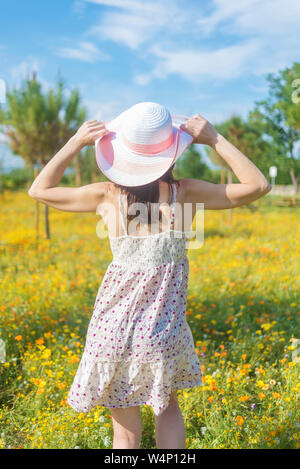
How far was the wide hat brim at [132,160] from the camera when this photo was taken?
1.68 metres

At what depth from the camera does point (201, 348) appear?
11.0 ft

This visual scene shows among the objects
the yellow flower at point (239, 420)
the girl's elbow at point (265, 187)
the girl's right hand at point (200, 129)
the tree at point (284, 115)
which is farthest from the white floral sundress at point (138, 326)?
the tree at point (284, 115)

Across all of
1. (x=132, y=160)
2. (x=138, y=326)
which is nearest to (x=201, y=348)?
(x=138, y=326)

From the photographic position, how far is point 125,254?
68.5 inches

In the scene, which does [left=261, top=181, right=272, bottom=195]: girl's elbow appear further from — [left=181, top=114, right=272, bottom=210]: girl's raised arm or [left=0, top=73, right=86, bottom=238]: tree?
[left=0, top=73, right=86, bottom=238]: tree

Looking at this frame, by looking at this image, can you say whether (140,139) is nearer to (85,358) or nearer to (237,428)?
(85,358)

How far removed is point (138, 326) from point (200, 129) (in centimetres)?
88

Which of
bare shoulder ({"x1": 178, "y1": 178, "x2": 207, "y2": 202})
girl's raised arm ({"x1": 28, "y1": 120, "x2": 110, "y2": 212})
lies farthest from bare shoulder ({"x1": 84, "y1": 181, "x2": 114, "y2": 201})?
bare shoulder ({"x1": 178, "y1": 178, "x2": 207, "y2": 202})

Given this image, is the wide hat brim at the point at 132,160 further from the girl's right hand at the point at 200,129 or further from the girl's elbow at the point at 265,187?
the girl's elbow at the point at 265,187

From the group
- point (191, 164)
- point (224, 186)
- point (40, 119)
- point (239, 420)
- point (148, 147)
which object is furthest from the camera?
point (191, 164)

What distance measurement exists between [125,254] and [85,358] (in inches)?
20.2

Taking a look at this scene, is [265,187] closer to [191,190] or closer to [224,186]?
[224,186]
